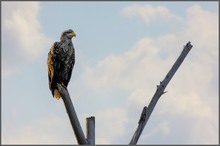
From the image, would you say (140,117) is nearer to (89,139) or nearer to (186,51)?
(89,139)

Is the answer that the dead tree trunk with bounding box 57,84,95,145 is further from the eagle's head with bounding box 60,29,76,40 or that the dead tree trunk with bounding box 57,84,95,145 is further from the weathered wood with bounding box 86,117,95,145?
the eagle's head with bounding box 60,29,76,40

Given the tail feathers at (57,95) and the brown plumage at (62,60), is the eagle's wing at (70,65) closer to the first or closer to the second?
the brown plumage at (62,60)

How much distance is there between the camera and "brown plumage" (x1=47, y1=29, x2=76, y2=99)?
10.1 m

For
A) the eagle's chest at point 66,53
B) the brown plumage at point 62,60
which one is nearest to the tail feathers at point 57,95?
the brown plumage at point 62,60

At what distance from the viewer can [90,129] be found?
23.5ft

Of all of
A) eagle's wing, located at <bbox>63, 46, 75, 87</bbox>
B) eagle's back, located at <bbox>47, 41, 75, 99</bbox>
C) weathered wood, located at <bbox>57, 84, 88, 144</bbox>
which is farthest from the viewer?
eagle's wing, located at <bbox>63, 46, 75, 87</bbox>

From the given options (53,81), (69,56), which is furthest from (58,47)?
(53,81)

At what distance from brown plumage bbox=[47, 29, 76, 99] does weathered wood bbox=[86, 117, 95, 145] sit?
9.11 ft

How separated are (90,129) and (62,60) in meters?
3.75

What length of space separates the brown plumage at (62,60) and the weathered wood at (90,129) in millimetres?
2778

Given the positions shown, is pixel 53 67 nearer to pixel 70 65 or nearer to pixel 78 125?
pixel 70 65

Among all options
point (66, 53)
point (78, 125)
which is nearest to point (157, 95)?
point (78, 125)

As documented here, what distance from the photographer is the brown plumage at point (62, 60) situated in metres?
10.1

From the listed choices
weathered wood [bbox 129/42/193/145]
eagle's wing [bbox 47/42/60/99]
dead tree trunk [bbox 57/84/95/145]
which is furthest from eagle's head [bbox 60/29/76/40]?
weathered wood [bbox 129/42/193/145]
